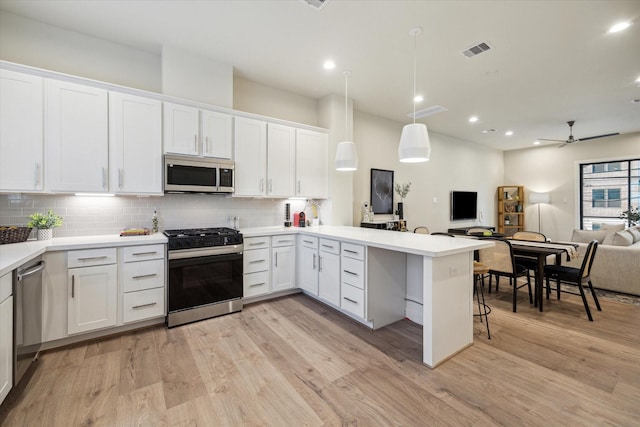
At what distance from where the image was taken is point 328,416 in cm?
174

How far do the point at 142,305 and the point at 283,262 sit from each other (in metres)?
1.65

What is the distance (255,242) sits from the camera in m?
3.57

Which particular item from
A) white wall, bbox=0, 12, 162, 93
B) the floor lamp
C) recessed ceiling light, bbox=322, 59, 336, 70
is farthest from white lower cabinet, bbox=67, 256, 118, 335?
the floor lamp

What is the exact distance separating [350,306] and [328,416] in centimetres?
133

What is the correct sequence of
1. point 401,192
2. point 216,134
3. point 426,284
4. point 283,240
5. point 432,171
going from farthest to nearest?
1. point 432,171
2. point 401,192
3. point 283,240
4. point 216,134
5. point 426,284

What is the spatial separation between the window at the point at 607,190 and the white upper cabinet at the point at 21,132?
34.6 ft

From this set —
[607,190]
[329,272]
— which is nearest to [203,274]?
[329,272]

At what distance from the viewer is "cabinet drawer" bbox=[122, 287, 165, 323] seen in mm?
2744

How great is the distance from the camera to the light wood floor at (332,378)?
1.74 meters

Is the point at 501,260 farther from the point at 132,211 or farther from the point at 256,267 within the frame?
the point at 132,211

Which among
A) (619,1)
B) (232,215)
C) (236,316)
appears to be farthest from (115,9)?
(619,1)

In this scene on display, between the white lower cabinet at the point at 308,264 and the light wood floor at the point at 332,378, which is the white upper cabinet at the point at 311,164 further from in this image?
the light wood floor at the point at 332,378

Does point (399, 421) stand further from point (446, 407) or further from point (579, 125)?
point (579, 125)

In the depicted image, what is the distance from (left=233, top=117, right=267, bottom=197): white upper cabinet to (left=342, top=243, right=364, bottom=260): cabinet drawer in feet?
4.91
